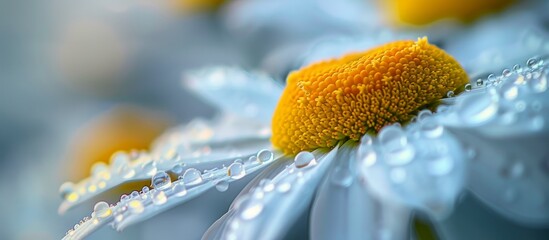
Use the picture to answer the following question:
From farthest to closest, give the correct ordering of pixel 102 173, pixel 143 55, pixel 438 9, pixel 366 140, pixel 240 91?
pixel 143 55 < pixel 438 9 < pixel 240 91 < pixel 102 173 < pixel 366 140

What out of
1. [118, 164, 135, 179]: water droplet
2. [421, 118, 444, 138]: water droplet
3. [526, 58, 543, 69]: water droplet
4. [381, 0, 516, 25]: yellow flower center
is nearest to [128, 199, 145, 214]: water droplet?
[118, 164, 135, 179]: water droplet

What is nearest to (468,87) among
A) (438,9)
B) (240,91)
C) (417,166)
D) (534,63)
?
(534,63)

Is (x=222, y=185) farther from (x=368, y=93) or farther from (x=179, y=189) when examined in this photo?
(x=368, y=93)

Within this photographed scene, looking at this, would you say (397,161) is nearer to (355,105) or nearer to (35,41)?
(355,105)

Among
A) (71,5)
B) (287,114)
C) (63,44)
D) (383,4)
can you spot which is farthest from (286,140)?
(71,5)

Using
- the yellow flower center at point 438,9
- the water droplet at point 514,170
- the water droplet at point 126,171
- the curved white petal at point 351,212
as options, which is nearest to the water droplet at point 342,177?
the curved white petal at point 351,212

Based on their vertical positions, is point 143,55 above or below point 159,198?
above

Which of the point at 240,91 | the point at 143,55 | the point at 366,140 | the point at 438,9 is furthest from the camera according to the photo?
the point at 143,55
